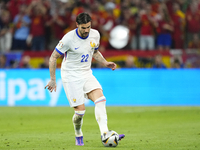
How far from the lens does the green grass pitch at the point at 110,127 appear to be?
767 cm

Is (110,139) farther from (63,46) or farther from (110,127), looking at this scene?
(110,127)

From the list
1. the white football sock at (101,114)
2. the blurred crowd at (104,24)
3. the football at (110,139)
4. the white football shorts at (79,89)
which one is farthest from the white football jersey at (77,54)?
the blurred crowd at (104,24)

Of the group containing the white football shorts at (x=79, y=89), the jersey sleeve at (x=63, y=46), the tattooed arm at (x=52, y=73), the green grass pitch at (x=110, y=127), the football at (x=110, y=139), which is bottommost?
the green grass pitch at (x=110, y=127)

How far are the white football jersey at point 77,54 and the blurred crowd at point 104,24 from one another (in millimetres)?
10346

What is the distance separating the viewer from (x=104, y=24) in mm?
18922

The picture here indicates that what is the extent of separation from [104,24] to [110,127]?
340 inches

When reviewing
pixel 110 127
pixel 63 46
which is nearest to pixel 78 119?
pixel 63 46

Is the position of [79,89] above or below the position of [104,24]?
below

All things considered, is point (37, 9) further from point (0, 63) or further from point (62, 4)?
point (0, 63)

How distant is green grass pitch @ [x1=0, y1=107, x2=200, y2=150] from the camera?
25.2ft

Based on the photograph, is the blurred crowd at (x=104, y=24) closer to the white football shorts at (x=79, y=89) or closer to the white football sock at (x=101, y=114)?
the white football shorts at (x=79, y=89)

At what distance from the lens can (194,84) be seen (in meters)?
17.1

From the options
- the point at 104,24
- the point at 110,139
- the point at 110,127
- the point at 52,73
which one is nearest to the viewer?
the point at 110,139

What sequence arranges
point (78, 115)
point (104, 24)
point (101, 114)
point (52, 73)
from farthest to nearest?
point (104, 24), point (78, 115), point (52, 73), point (101, 114)
